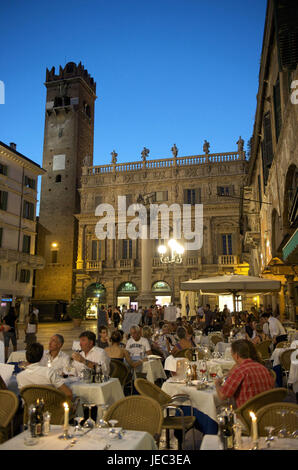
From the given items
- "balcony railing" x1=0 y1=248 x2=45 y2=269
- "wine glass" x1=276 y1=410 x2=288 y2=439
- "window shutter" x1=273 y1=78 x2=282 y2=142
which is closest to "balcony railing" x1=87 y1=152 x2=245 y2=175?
"balcony railing" x1=0 y1=248 x2=45 y2=269

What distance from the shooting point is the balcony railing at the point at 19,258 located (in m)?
29.5

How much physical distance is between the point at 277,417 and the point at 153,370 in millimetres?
4448

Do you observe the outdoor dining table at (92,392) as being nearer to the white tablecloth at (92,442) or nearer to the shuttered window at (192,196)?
the white tablecloth at (92,442)

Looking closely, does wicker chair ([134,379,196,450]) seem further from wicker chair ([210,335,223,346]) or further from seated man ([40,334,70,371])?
wicker chair ([210,335,223,346])

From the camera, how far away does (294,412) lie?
290cm

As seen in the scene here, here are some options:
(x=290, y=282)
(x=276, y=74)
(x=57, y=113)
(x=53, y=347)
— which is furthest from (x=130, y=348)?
(x=57, y=113)

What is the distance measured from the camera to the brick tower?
125 feet

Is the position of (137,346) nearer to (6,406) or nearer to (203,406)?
(203,406)

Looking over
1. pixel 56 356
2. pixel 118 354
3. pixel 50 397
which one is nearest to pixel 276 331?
pixel 118 354

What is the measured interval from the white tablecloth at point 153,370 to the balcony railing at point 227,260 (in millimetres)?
25927

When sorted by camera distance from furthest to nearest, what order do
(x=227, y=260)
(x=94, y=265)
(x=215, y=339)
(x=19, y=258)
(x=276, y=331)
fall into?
(x=94, y=265), (x=227, y=260), (x=19, y=258), (x=215, y=339), (x=276, y=331)

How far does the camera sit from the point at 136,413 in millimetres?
3254

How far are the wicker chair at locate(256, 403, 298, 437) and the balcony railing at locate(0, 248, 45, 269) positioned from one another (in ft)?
95.1

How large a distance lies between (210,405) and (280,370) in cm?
385
